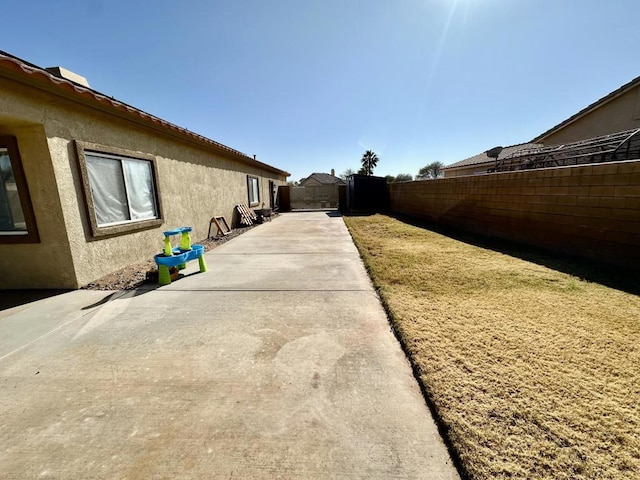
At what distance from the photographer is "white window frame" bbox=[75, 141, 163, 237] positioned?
4375 mm

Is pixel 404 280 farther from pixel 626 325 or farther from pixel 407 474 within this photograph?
pixel 407 474

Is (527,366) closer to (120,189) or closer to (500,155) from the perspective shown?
(120,189)

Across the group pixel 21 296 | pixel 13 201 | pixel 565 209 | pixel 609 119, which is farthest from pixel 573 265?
pixel 609 119

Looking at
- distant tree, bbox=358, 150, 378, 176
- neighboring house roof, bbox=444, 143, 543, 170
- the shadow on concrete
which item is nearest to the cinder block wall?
the shadow on concrete

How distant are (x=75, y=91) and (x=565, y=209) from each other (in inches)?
344

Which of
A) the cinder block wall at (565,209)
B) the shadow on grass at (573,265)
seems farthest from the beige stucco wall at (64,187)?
the cinder block wall at (565,209)

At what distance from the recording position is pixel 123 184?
5277 mm

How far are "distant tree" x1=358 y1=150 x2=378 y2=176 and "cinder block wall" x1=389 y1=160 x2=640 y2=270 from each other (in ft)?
155

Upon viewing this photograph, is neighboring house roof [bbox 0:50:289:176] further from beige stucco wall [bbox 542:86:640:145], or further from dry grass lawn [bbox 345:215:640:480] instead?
beige stucco wall [bbox 542:86:640:145]

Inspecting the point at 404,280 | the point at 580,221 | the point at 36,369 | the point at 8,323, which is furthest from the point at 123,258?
the point at 580,221

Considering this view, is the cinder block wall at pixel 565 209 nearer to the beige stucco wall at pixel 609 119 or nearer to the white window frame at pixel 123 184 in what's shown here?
the beige stucco wall at pixel 609 119

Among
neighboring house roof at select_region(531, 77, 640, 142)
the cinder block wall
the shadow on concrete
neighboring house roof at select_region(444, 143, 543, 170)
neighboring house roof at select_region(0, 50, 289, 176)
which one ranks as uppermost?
neighboring house roof at select_region(531, 77, 640, 142)

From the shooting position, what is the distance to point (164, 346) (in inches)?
106

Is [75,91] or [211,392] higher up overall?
[75,91]
